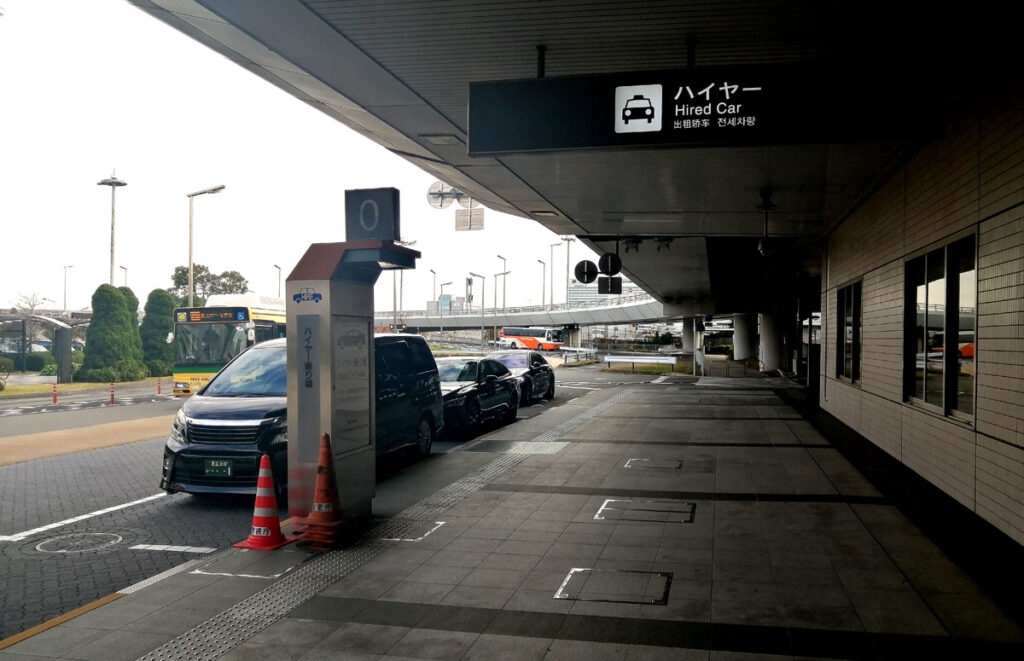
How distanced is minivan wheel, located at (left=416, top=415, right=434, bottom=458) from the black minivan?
0.77ft

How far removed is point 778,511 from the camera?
8297 mm

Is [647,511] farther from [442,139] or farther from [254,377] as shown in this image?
[442,139]

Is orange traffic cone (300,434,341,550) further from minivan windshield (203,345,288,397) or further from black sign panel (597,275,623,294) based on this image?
black sign panel (597,275,623,294)

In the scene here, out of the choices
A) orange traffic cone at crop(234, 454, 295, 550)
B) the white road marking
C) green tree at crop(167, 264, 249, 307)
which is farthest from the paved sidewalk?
green tree at crop(167, 264, 249, 307)

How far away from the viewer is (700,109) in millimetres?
6289

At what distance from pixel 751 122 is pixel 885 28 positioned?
1.50 metres

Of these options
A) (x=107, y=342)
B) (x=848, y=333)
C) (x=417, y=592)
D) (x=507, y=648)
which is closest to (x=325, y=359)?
(x=417, y=592)

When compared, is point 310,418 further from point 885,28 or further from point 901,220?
point 901,220

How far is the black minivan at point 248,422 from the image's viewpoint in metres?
8.66

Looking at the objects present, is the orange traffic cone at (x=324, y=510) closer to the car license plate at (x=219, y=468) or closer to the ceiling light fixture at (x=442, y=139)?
the car license plate at (x=219, y=468)

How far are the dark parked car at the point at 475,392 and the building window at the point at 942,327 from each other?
7.62 metres

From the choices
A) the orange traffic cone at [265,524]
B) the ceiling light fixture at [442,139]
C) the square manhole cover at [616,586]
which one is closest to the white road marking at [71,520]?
the orange traffic cone at [265,524]

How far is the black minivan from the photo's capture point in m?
8.66

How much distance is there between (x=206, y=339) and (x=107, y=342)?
51.0ft
